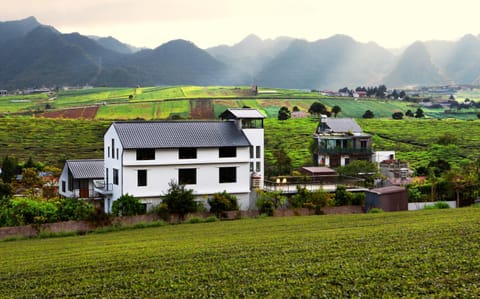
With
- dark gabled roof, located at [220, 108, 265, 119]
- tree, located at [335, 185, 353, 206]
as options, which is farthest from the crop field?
tree, located at [335, 185, 353, 206]

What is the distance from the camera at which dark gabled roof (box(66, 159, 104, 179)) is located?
45000mm

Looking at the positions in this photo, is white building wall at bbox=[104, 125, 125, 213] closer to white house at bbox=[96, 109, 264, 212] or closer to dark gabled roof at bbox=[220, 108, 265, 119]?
white house at bbox=[96, 109, 264, 212]

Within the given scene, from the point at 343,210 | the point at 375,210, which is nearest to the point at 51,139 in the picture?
the point at 343,210

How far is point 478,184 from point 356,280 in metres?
29.4

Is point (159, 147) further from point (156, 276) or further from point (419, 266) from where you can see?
point (419, 266)

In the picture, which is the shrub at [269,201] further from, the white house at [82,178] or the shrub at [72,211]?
the white house at [82,178]

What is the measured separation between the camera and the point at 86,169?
45.7m

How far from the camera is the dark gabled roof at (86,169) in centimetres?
4500

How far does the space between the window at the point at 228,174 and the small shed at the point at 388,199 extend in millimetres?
8620

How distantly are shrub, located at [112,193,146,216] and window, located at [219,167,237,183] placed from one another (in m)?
6.54

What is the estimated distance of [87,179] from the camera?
45188 millimetres

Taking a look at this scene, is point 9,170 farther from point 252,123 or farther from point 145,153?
point 252,123

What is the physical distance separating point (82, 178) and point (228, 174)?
1136 centimetres

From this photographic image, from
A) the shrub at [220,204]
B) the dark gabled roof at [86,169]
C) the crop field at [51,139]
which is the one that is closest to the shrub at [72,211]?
the shrub at [220,204]
